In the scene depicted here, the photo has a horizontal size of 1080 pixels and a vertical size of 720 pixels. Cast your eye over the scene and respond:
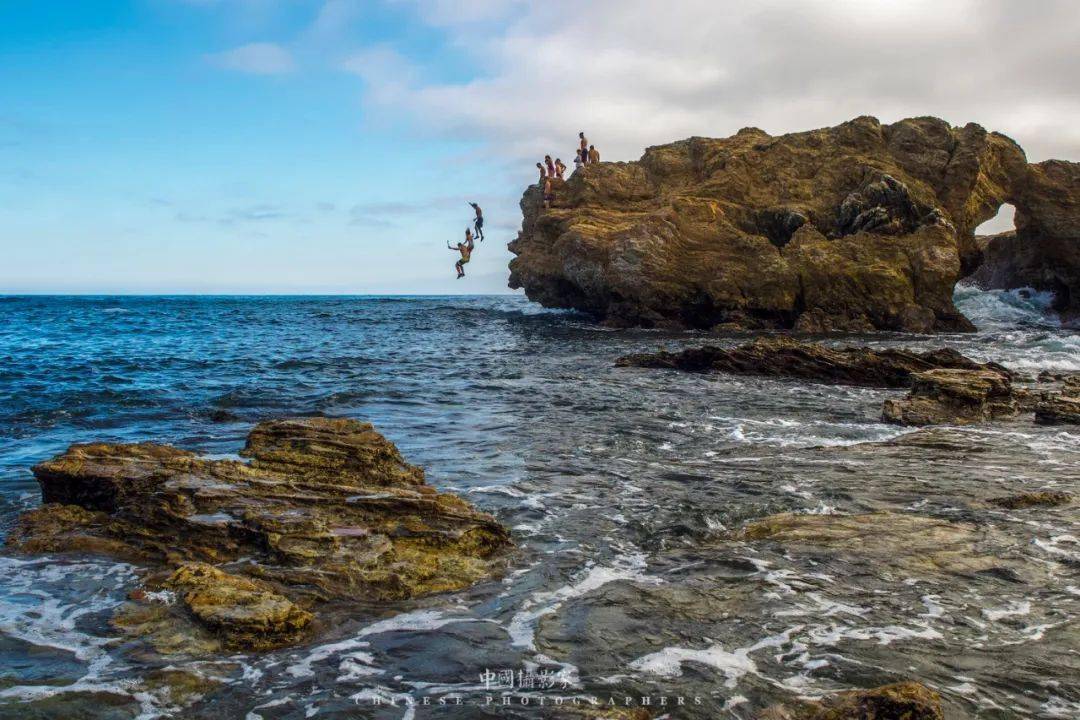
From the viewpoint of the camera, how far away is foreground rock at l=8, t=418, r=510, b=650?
244 inches

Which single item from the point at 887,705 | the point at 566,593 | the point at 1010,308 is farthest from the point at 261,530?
the point at 1010,308

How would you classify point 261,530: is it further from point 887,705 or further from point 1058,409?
point 1058,409

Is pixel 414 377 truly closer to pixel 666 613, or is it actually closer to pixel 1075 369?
pixel 666 613

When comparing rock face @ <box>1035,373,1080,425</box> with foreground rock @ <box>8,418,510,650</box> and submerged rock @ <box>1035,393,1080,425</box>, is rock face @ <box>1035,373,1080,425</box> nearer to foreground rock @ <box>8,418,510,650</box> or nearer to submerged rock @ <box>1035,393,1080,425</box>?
submerged rock @ <box>1035,393,1080,425</box>

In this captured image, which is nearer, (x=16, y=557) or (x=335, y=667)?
(x=335, y=667)

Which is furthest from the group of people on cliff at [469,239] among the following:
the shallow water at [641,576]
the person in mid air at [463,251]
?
the shallow water at [641,576]

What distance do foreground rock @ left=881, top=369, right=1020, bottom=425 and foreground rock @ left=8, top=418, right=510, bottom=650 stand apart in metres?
11.1

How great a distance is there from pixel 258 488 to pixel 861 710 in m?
6.53

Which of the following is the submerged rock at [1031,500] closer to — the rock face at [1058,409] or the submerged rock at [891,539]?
the submerged rock at [891,539]

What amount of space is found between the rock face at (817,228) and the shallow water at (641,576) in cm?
2208

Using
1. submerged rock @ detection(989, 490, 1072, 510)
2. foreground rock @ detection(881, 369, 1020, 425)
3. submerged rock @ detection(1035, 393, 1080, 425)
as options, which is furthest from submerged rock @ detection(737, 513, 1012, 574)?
submerged rock @ detection(1035, 393, 1080, 425)

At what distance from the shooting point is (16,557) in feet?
24.8

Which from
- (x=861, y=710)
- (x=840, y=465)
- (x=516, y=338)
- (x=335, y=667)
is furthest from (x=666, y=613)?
(x=516, y=338)

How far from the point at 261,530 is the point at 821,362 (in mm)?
18728
